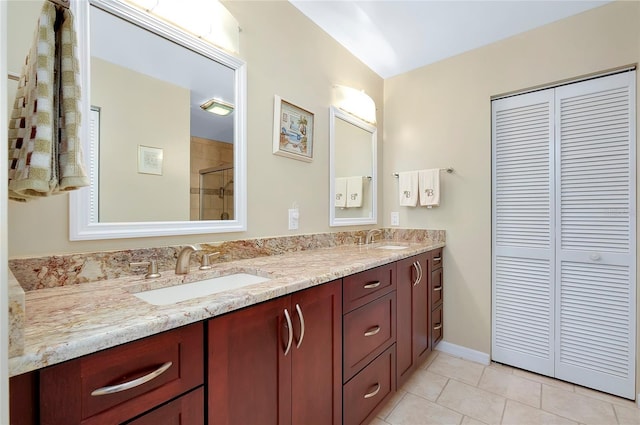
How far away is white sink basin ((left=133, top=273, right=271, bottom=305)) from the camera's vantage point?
3.42 ft

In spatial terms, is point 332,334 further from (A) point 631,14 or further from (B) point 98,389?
(A) point 631,14

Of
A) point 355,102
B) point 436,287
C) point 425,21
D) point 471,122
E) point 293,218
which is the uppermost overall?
point 425,21

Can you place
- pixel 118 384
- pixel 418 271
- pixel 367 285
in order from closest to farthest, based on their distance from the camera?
pixel 118 384
pixel 367 285
pixel 418 271

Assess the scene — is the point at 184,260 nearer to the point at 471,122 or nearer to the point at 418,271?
the point at 418,271

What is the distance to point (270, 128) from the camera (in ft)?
5.59

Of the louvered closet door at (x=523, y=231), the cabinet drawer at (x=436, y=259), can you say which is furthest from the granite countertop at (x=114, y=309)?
the louvered closet door at (x=523, y=231)

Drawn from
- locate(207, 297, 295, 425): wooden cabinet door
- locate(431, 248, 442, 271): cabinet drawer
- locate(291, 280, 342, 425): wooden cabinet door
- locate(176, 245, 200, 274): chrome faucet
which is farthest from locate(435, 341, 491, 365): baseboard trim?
locate(176, 245, 200, 274): chrome faucet

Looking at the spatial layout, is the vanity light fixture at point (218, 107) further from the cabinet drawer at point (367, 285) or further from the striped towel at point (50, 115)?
the cabinet drawer at point (367, 285)

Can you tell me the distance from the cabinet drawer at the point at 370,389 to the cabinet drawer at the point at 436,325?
73 cm

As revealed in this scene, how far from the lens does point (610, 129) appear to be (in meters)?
1.85

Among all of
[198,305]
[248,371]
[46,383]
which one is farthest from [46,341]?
[248,371]

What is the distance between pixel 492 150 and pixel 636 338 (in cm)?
148

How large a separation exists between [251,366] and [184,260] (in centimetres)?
53

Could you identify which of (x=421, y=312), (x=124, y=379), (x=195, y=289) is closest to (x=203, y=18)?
(x=195, y=289)
